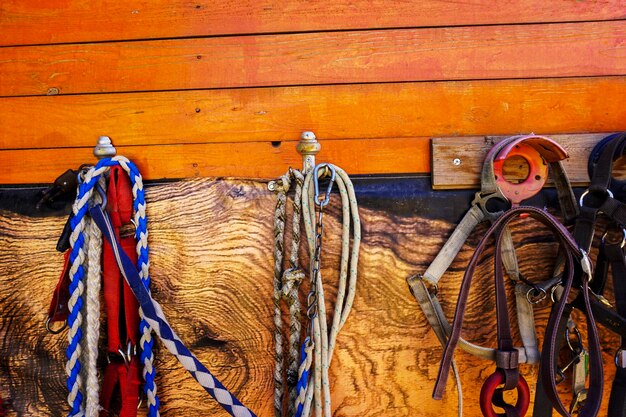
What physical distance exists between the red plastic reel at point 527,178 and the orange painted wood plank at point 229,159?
0.21m

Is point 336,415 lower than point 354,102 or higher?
lower

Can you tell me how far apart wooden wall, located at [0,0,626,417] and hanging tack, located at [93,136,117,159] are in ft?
0.20

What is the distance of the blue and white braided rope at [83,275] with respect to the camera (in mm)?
1302

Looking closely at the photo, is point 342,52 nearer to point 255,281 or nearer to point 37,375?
point 255,281

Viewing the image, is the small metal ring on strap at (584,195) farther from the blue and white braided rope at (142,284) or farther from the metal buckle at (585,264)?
the blue and white braided rope at (142,284)

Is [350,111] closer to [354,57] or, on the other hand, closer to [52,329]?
[354,57]

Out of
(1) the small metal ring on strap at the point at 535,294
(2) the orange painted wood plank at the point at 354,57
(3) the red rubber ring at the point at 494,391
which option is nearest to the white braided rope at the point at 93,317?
(2) the orange painted wood plank at the point at 354,57

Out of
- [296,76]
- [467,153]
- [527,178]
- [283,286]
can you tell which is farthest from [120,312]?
[527,178]

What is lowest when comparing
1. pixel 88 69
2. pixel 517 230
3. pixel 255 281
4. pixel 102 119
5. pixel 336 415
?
pixel 336 415

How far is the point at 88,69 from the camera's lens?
1407 millimetres

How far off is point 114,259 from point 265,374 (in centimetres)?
54

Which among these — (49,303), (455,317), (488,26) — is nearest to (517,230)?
(455,317)

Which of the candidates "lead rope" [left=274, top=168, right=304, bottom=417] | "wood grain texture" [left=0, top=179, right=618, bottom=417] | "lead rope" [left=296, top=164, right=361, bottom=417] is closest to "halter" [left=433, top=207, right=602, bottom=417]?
"wood grain texture" [left=0, top=179, right=618, bottom=417]

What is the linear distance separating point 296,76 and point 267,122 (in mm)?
157
